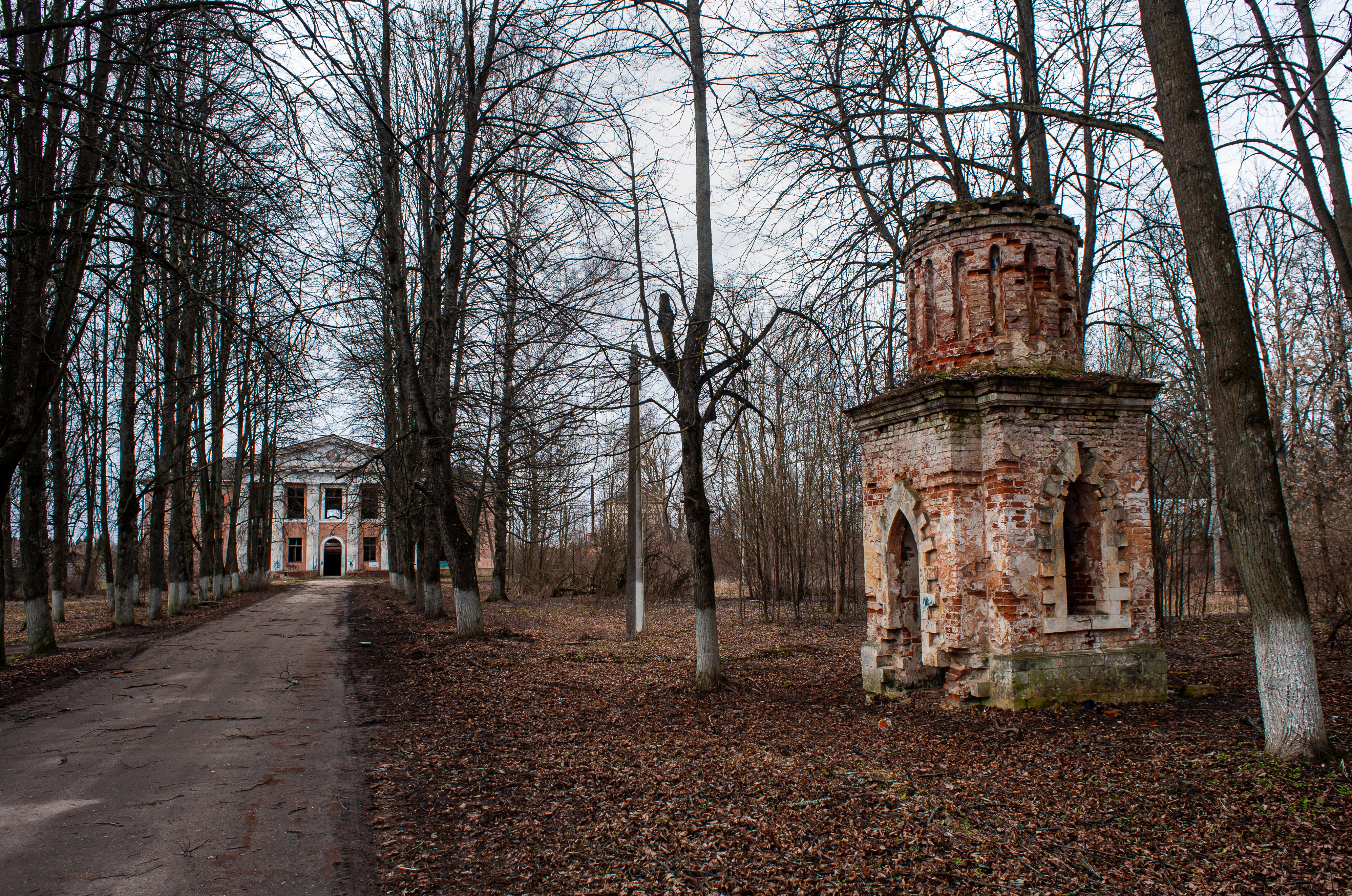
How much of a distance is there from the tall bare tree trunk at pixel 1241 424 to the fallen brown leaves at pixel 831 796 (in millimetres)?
542

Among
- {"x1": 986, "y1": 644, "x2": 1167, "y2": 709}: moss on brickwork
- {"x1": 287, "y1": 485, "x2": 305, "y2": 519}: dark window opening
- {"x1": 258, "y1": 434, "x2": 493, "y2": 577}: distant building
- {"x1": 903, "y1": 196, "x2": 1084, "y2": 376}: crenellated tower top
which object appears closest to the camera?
{"x1": 986, "y1": 644, "x2": 1167, "y2": 709}: moss on brickwork

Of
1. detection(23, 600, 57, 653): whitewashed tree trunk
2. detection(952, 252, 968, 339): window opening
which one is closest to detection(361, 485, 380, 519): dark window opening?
detection(23, 600, 57, 653): whitewashed tree trunk

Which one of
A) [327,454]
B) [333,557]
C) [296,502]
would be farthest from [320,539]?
[327,454]

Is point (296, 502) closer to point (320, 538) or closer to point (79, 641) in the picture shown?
point (320, 538)

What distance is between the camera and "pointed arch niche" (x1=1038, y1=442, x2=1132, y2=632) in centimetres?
844

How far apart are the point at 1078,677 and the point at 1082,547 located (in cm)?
155

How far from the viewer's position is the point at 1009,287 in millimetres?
9195

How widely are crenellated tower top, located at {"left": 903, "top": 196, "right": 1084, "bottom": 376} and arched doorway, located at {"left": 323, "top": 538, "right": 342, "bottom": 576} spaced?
54928mm

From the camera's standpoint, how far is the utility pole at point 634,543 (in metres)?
15.3

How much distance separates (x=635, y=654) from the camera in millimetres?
13922

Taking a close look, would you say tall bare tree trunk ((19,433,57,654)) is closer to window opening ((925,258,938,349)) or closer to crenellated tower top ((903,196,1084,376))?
window opening ((925,258,938,349))

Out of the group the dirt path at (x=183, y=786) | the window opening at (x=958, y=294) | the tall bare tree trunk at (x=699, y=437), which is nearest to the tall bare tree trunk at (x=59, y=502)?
the dirt path at (x=183, y=786)

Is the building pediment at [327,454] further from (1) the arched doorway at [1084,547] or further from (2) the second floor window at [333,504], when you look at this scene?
(1) the arched doorway at [1084,547]

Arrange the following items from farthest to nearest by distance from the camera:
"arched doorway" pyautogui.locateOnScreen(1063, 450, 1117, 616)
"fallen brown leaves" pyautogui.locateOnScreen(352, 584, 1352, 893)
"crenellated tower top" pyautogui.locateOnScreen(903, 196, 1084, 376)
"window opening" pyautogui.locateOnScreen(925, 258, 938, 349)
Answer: "window opening" pyautogui.locateOnScreen(925, 258, 938, 349) < "crenellated tower top" pyautogui.locateOnScreen(903, 196, 1084, 376) < "arched doorway" pyautogui.locateOnScreen(1063, 450, 1117, 616) < "fallen brown leaves" pyautogui.locateOnScreen(352, 584, 1352, 893)
